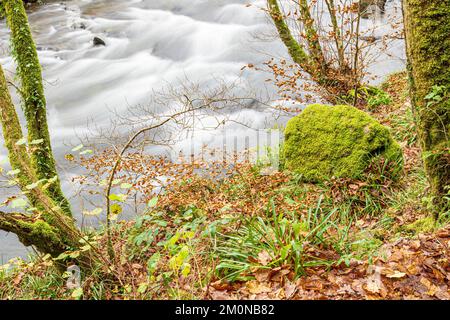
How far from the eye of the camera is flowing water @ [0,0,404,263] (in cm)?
1074

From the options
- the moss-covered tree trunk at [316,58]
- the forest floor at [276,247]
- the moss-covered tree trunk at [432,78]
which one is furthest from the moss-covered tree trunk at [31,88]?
the moss-covered tree trunk at [316,58]

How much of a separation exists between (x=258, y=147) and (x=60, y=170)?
4.26m

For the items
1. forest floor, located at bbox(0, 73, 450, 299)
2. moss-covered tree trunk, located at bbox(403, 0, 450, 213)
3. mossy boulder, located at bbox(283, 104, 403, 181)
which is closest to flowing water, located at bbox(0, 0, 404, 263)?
mossy boulder, located at bbox(283, 104, 403, 181)

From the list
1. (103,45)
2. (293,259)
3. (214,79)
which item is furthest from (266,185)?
(103,45)

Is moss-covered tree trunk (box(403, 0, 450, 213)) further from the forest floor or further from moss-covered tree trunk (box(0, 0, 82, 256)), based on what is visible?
moss-covered tree trunk (box(0, 0, 82, 256))

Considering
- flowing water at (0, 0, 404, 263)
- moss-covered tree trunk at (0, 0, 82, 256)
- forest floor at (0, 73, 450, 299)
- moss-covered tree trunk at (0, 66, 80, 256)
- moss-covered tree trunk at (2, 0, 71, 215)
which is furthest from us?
flowing water at (0, 0, 404, 263)

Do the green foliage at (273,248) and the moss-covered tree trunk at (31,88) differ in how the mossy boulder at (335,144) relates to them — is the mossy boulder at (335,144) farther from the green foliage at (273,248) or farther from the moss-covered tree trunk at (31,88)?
the moss-covered tree trunk at (31,88)

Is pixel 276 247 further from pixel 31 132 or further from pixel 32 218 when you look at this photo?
pixel 31 132

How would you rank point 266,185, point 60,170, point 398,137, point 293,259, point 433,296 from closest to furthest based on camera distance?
point 433,296, point 293,259, point 266,185, point 398,137, point 60,170

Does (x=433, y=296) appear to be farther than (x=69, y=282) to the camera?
No

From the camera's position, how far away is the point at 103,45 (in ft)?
46.4

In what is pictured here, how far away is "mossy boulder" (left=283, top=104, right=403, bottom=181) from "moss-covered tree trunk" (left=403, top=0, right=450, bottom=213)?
1498 millimetres

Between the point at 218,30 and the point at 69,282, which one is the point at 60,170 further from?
the point at 218,30

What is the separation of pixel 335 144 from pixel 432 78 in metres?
2.20
